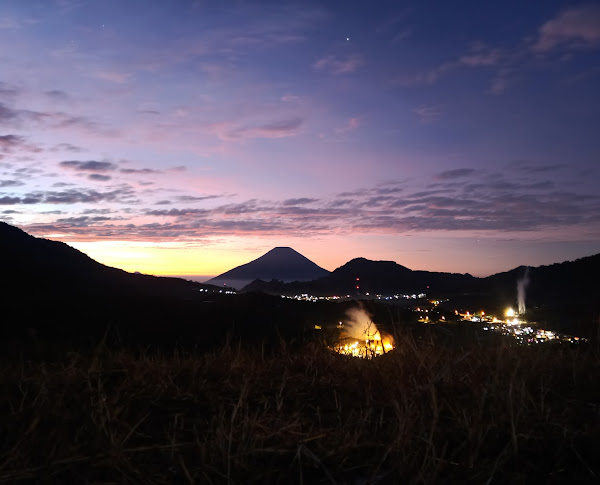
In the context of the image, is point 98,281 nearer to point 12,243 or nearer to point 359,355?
point 12,243

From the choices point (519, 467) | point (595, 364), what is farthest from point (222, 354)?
point (595, 364)

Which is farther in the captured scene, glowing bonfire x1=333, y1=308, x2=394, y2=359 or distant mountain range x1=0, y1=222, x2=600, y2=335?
distant mountain range x1=0, y1=222, x2=600, y2=335

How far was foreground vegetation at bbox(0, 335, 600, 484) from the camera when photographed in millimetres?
2094

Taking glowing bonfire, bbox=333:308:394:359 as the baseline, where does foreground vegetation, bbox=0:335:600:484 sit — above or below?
below

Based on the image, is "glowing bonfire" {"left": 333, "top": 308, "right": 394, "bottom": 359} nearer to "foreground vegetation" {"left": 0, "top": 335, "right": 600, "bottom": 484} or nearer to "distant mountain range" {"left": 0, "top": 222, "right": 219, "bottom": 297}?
"foreground vegetation" {"left": 0, "top": 335, "right": 600, "bottom": 484}

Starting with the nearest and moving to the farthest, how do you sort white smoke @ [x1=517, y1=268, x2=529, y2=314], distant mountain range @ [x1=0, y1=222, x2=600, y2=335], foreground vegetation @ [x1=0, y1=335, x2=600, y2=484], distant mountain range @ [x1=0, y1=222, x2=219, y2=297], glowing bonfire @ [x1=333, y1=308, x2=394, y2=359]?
1. foreground vegetation @ [x1=0, y1=335, x2=600, y2=484]
2. glowing bonfire @ [x1=333, y1=308, x2=394, y2=359]
3. distant mountain range @ [x1=0, y1=222, x2=600, y2=335]
4. distant mountain range @ [x1=0, y1=222, x2=219, y2=297]
5. white smoke @ [x1=517, y1=268, x2=529, y2=314]

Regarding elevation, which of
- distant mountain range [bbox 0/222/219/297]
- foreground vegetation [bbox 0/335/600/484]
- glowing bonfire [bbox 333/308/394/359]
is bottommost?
foreground vegetation [bbox 0/335/600/484]

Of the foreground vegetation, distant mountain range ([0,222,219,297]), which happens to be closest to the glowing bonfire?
the foreground vegetation

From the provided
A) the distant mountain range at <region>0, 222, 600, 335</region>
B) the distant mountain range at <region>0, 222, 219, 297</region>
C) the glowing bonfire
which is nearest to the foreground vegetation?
the glowing bonfire

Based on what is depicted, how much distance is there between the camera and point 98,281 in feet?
318

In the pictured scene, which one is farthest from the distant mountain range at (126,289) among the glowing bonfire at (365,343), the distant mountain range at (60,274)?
the glowing bonfire at (365,343)

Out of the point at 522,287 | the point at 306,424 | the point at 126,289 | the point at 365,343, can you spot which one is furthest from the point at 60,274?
the point at 522,287

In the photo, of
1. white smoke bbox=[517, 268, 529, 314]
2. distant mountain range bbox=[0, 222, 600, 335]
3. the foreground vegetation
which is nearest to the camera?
the foreground vegetation

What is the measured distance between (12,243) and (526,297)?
134 metres
